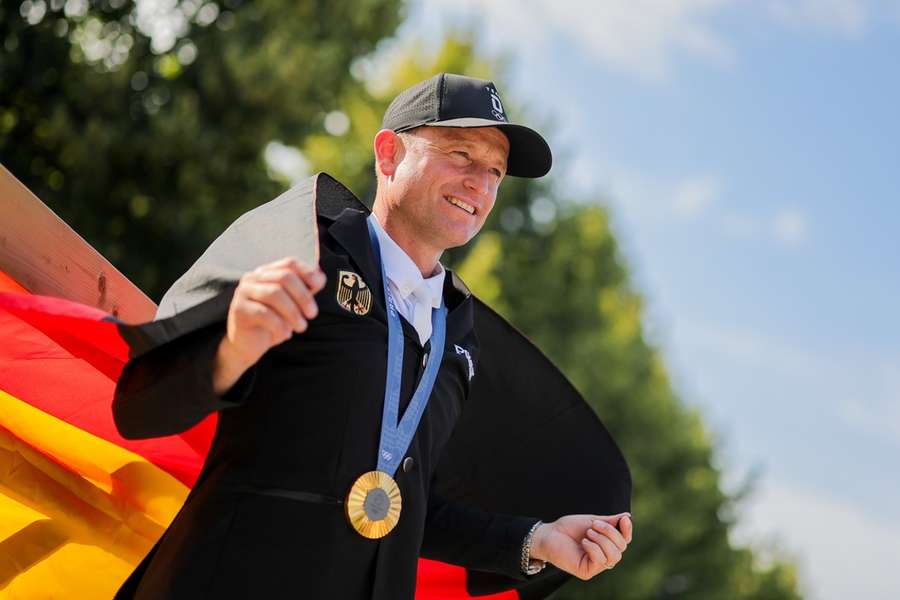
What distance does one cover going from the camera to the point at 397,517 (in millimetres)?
2654

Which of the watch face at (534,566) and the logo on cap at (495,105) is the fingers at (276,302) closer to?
the logo on cap at (495,105)

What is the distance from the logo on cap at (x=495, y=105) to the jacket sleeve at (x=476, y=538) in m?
1.16

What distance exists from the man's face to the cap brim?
62mm

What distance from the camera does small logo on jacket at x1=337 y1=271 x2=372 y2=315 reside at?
264 centimetres

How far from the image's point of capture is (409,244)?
2.98 meters

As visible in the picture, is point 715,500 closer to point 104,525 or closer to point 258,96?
point 258,96

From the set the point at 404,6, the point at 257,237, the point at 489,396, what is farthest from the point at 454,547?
the point at 404,6

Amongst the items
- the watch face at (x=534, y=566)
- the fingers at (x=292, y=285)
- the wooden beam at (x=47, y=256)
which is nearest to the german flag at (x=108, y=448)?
the wooden beam at (x=47, y=256)

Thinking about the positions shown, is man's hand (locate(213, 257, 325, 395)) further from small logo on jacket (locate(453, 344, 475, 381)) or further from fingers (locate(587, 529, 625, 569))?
fingers (locate(587, 529, 625, 569))

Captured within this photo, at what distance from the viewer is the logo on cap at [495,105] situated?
3.01 metres

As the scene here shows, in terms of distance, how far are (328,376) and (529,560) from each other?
999 mm

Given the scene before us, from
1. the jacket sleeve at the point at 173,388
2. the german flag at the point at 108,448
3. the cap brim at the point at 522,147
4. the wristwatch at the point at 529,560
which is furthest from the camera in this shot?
the wristwatch at the point at 529,560

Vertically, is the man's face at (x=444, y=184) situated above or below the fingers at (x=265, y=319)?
above

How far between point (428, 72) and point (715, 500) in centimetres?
1005
